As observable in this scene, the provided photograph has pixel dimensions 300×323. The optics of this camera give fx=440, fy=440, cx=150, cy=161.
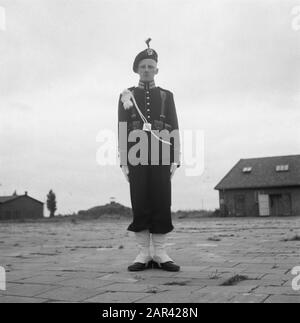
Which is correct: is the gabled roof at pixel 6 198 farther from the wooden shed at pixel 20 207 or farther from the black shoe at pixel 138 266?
the black shoe at pixel 138 266

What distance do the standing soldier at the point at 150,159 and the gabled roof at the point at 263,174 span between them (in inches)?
1395

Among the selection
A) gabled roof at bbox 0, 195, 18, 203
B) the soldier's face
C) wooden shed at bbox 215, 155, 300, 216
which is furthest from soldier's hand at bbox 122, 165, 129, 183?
gabled roof at bbox 0, 195, 18, 203

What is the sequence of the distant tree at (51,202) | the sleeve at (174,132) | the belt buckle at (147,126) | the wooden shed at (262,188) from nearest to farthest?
the belt buckle at (147,126) < the sleeve at (174,132) < the wooden shed at (262,188) < the distant tree at (51,202)

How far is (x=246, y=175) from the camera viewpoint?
137ft

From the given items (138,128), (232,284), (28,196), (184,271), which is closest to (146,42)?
(138,128)

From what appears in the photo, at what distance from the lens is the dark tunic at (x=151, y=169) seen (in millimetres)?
4383

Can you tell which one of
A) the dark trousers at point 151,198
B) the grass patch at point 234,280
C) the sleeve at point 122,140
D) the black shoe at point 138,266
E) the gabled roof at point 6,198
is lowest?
the grass patch at point 234,280

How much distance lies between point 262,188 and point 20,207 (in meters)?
39.6

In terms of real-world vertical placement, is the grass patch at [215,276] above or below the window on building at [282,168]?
below

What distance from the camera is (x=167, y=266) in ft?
13.9

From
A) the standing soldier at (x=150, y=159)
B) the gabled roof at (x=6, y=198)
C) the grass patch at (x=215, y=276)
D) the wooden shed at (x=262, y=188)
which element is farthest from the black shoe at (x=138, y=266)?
the gabled roof at (x=6, y=198)
